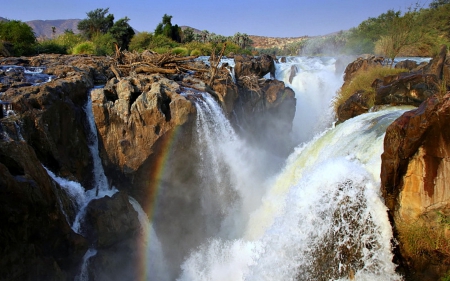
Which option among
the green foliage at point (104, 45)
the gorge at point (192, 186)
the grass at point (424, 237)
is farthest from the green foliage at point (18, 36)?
the grass at point (424, 237)

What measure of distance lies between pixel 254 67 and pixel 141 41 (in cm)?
1693

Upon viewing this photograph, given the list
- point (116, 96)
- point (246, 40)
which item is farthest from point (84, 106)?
point (246, 40)

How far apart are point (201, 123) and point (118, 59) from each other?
6260 mm

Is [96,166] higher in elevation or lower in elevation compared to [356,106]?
lower

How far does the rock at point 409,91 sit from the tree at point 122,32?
26974 millimetres

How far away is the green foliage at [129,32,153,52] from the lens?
31.2m

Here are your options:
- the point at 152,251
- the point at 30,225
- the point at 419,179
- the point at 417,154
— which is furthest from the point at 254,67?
the point at 30,225

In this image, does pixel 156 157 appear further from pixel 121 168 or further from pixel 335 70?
pixel 335 70

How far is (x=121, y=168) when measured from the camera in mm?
8562

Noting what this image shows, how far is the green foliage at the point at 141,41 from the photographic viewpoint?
31203 millimetres

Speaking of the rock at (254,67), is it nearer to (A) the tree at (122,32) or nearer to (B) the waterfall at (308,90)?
(B) the waterfall at (308,90)

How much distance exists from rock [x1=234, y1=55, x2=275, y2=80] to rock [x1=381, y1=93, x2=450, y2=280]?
11.3m

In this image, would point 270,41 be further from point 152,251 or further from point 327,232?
point 327,232

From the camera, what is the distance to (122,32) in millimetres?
32094
